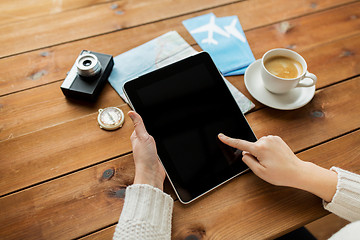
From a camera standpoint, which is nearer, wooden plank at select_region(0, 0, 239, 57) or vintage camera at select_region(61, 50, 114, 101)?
vintage camera at select_region(61, 50, 114, 101)

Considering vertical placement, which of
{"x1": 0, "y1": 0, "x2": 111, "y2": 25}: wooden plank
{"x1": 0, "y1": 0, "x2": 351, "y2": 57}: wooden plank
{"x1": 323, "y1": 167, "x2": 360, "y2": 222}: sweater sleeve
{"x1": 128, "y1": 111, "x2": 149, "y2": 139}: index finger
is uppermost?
{"x1": 0, "y1": 0, "x2": 111, "y2": 25}: wooden plank

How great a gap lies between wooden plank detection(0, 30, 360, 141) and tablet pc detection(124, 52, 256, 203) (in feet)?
0.44

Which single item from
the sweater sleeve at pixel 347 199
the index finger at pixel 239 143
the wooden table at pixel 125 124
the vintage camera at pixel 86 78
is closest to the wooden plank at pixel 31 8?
the wooden table at pixel 125 124

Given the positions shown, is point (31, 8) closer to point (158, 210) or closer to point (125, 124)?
point (125, 124)

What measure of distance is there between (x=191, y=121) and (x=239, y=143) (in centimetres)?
13

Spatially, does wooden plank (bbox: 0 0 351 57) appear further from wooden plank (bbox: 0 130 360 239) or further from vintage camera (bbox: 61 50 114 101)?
wooden plank (bbox: 0 130 360 239)

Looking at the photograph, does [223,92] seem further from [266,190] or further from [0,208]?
[0,208]

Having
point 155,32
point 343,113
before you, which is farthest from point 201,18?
point 343,113

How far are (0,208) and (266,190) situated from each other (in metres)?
0.63

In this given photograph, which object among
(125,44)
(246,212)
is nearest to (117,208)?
(246,212)

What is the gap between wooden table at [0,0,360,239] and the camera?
689 millimetres

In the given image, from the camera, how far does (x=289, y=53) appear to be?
33.8 inches

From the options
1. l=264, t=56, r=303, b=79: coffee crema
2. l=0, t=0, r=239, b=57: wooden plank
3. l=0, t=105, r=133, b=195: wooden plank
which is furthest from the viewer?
l=0, t=0, r=239, b=57: wooden plank

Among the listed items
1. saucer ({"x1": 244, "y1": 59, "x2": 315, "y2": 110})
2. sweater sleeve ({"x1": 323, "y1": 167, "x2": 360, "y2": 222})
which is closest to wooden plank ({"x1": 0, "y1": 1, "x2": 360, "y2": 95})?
saucer ({"x1": 244, "y1": 59, "x2": 315, "y2": 110})
